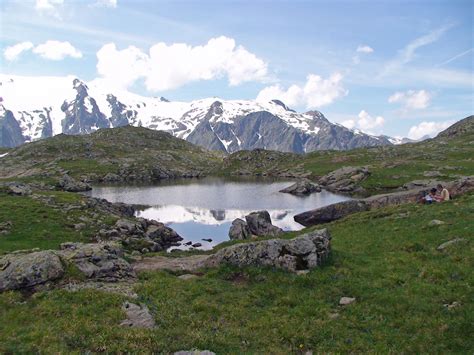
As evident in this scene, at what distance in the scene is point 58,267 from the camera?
2384 centimetres

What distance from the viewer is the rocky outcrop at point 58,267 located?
22922 millimetres

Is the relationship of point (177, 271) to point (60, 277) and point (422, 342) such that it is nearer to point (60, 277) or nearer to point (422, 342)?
point (60, 277)

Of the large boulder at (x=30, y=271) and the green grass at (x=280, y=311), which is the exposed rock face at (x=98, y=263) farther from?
the green grass at (x=280, y=311)

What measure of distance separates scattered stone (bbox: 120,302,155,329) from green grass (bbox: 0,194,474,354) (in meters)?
0.49

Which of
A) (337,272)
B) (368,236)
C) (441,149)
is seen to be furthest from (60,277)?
(441,149)

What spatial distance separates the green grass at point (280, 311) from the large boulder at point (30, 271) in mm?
1152

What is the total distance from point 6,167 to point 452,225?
8499 inches

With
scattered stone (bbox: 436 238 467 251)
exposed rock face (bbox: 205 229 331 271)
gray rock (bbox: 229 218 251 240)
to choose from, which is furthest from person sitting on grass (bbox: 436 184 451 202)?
exposed rock face (bbox: 205 229 331 271)

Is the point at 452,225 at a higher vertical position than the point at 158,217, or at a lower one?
higher

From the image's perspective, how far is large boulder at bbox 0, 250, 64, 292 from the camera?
2278cm

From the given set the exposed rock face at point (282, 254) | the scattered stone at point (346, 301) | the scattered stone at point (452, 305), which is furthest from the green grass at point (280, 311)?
the exposed rock face at point (282, 254)

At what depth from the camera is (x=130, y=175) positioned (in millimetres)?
192625

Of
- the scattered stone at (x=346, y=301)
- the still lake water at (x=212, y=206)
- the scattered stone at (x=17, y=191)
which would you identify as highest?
the scattered stone at (x=17, y=191)

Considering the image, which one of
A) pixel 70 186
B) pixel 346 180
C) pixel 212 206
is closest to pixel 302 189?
pixel 346 180
